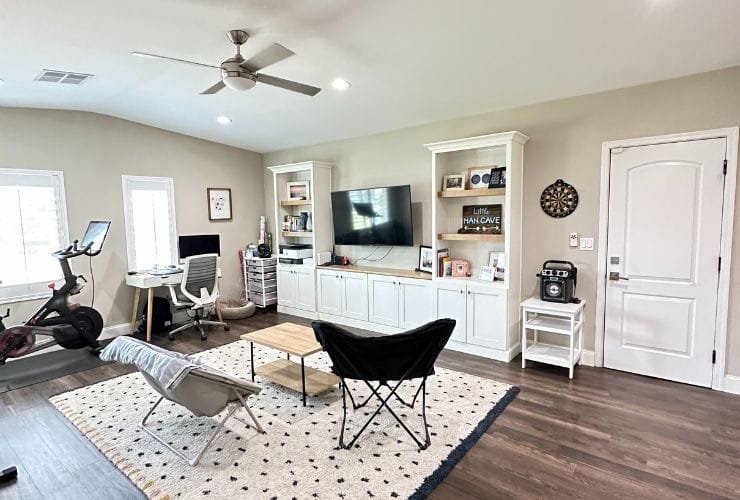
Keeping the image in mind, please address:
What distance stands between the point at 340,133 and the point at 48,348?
14.3ft

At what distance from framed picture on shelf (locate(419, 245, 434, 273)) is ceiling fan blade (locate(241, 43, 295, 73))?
9.59 feet

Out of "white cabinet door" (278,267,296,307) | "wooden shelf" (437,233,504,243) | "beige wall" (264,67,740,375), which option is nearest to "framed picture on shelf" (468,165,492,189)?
"beige wall" (264,67,740,375)

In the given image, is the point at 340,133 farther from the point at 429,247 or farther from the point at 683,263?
the point at 683,263

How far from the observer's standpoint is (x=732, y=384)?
10.9 ft

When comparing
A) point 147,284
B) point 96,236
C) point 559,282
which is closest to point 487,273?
point 559,282

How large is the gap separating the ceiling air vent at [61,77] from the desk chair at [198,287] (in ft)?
7.26

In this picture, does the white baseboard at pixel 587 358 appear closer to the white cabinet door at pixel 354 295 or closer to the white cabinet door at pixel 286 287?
the white cabinet door at pixel 354 295

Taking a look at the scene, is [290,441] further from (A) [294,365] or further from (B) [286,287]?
(B) [286,287]

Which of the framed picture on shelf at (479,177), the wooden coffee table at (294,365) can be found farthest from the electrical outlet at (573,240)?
the wooden coffee table at (294,365)

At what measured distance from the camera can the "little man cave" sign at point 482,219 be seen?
14.4 feet

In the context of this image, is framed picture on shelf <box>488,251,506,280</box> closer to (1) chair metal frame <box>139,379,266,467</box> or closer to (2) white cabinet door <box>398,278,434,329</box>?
(2) white cabinet door <box>398,278,434,329</box>

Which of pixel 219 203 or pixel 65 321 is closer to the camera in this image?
pixel 65 321

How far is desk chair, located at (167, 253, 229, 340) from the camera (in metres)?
5.12

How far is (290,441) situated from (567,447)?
1837 mm
